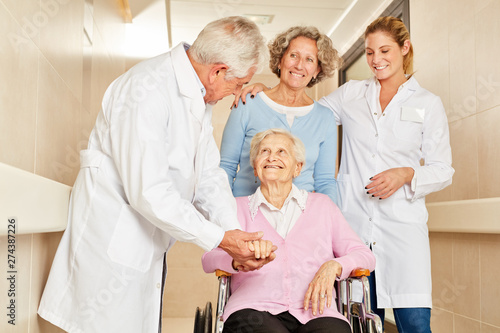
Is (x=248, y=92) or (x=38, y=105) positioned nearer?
(x=38, y=105)

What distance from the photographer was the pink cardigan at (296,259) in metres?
1.65

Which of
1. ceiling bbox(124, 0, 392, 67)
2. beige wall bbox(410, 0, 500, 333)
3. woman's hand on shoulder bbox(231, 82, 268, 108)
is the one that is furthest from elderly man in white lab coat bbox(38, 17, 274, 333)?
ceiling bbox(124, 0, 392, 67)

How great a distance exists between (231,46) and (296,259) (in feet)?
2.59

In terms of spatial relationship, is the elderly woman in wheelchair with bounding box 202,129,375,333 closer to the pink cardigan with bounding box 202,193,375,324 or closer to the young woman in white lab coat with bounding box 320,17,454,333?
the pink cardigan with bounding box 202,193,375,324

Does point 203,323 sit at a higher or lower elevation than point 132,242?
lower

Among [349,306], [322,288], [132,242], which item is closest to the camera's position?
[132,242]

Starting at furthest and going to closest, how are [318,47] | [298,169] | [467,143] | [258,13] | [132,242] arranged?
[258,13]
[467,143]
[318,47]
[298,169]
[132,242]

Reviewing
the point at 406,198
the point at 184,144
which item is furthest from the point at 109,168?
the point at 406,198

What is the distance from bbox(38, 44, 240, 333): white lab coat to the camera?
4.17ft

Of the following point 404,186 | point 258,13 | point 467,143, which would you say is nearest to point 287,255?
point 404,186

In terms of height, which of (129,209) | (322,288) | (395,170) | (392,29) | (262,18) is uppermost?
(262,18)

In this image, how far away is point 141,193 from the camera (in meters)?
1.25

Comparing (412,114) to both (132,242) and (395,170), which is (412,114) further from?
(132,242)

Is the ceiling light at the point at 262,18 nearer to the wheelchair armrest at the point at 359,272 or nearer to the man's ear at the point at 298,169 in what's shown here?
the man's ear at the point at 298,169
